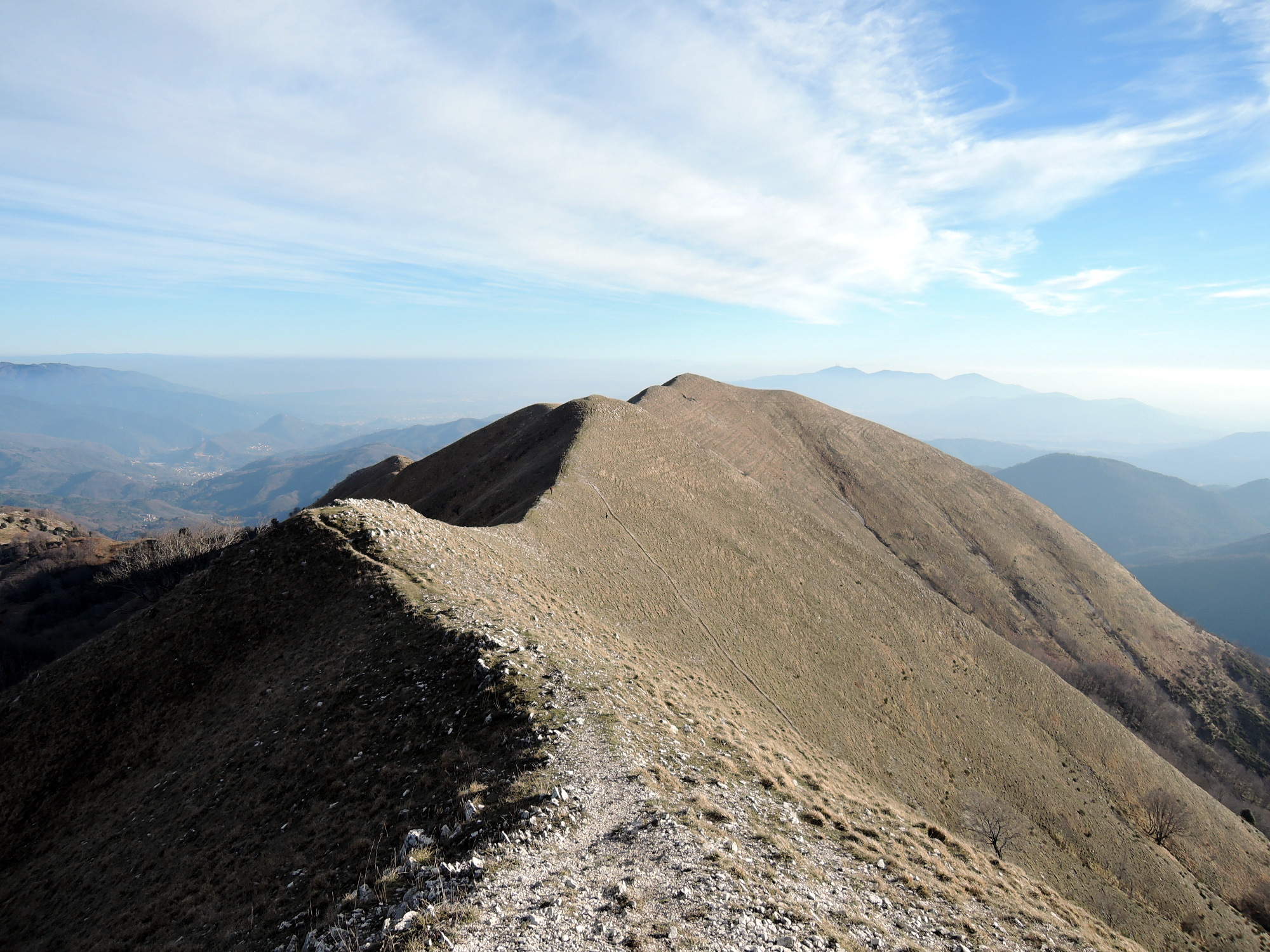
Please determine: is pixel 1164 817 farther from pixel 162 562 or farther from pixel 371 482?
pixel 162 562

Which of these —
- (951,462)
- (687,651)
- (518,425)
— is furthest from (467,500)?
(951,462)

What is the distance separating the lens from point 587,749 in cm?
1334

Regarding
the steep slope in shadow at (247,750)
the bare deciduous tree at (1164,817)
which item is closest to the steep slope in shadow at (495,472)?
the steep slope in shadow at (247,750)

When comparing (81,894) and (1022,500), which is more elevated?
(1022,500)

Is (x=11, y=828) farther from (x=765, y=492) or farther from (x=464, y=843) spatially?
(x=765, y=492)

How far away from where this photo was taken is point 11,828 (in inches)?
661

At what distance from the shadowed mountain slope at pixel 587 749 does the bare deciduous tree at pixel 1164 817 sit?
3.06 feet

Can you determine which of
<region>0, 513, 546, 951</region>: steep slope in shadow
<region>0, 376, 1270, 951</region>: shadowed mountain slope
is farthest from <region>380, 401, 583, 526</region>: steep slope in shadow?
<region>0, 513, 546, 951</region>: steep slope in shadow

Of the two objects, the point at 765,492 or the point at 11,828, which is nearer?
the point at 11,828

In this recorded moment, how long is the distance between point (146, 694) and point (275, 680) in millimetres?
5883

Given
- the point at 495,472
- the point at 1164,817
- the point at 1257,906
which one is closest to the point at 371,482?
the point at 495,472

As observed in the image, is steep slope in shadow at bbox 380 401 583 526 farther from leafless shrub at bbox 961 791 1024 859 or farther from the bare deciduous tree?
the bare deciduous tree

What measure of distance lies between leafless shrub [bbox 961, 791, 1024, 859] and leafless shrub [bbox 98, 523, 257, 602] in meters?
66.0

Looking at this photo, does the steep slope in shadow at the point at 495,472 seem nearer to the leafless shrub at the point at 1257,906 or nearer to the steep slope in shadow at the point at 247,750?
the steep slope in shadow at the point at 247,750
